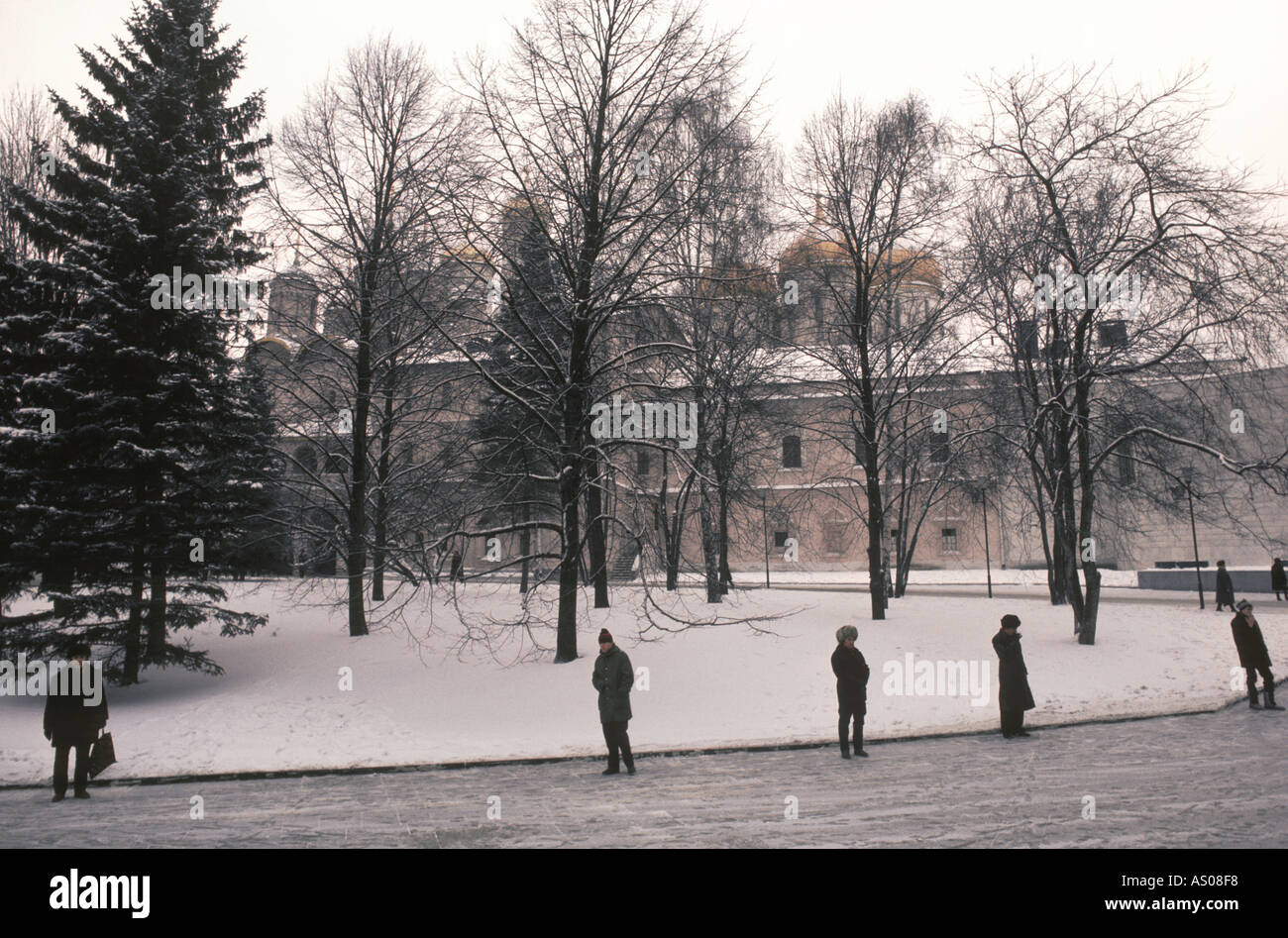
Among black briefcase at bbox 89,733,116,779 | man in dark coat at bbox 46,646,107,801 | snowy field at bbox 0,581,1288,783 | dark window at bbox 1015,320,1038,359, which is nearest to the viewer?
man in dark coat at bbox 46,646,107,801

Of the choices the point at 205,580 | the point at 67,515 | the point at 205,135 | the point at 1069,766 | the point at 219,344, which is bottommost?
the point at 1069,766

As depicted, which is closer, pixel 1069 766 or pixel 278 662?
pixel 1069 766

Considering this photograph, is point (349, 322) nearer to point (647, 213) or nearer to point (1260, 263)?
point (647, 213)

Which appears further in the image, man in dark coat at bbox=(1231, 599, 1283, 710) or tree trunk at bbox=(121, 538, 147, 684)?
tree trunk at bbox=(121, 538, 147, 684)

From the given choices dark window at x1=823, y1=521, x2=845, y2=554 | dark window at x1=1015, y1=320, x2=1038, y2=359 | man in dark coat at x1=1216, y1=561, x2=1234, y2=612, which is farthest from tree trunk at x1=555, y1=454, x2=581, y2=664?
dark window at x1=823, y1=521, x2=845, y2=554

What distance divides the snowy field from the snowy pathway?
143cm

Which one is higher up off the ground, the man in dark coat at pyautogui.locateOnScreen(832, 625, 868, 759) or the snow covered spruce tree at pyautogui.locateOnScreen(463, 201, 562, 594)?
the snow covered spruce tree at pyautogui.locateOnScreen(463, 201, 562, 594)

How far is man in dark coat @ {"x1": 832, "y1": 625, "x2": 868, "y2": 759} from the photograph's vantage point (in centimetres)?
1143

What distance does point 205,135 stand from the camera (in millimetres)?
19406

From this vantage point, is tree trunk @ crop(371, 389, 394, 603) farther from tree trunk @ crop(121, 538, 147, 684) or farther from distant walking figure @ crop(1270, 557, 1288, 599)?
distant walking figure @ crop(1270, 557, 1288, 599)

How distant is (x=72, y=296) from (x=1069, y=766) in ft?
62.9

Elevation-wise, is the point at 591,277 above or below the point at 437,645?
above
